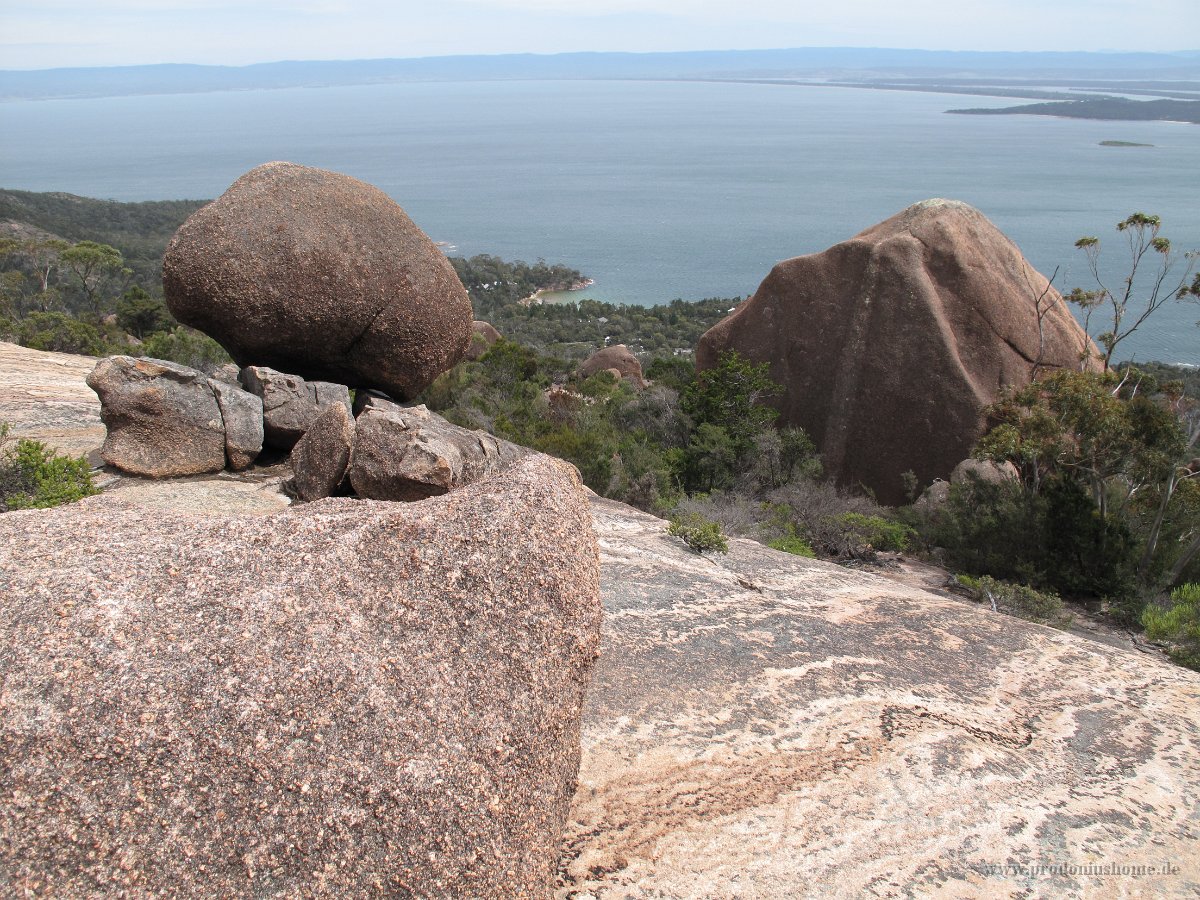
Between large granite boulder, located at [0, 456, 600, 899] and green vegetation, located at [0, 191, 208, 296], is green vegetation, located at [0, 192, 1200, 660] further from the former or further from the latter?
green vegetation, located at [0, 191, 208, 296]

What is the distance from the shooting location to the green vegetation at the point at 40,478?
649 cm

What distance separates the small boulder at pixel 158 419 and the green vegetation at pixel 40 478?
1.33ft

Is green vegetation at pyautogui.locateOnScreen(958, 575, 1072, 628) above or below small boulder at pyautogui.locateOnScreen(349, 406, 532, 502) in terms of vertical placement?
below

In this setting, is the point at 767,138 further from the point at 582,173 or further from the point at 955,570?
the point at 955,570

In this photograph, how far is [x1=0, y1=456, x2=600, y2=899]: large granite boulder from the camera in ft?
8.36

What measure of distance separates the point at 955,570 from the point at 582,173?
114497 mm

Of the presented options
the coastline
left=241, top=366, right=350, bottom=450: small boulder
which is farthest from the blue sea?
left=241, top=366, right=350, bottom=450: small boulder

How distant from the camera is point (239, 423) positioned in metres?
8.17

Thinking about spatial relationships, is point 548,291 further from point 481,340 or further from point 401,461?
point 401,461

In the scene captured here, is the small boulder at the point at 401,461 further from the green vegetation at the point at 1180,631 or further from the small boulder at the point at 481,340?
the small boulder at the point at 481,340

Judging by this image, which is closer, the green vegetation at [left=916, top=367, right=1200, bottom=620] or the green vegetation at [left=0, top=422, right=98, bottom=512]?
the green vegetation at [left=0, top=422, right=98, bottom=512]

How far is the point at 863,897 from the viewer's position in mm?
3465

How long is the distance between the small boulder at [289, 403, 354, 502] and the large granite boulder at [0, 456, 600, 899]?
12.5 ft

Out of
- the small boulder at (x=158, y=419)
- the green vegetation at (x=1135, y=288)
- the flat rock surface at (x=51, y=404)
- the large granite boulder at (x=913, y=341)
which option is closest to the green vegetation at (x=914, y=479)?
the green vegetation at (x=1135, y=288)
